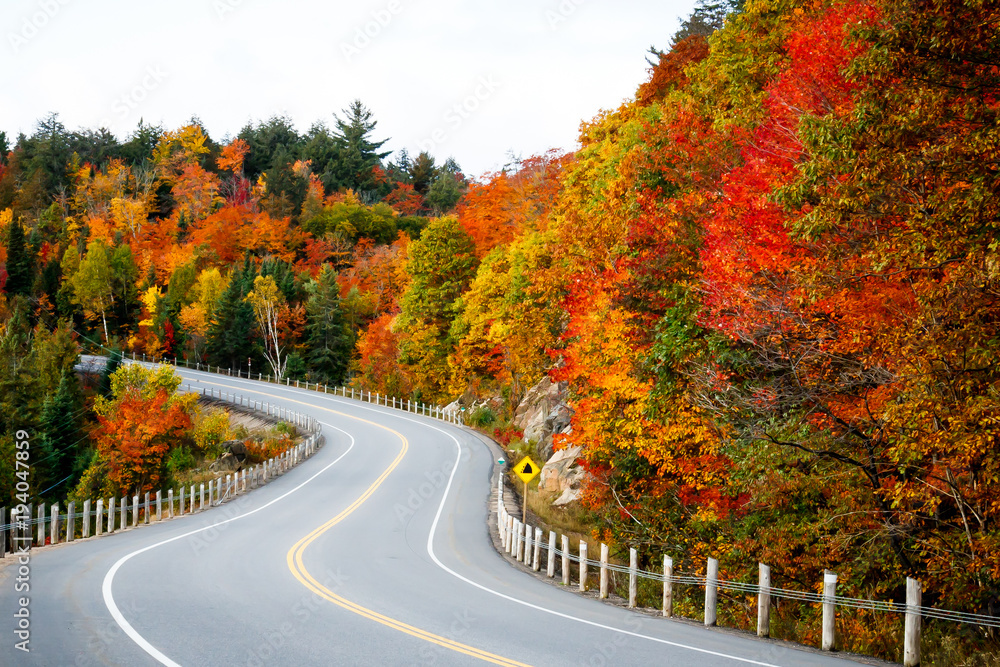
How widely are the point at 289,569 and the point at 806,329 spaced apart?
10307 millimetres

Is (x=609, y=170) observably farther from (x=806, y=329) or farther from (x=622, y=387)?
(x=806, y=329)

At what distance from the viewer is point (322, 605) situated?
432 inches

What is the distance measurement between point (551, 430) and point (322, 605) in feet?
76.4

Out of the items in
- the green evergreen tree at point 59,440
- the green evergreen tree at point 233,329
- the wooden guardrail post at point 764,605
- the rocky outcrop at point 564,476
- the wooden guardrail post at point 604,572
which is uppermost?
the green evergreen tree at point 233,329

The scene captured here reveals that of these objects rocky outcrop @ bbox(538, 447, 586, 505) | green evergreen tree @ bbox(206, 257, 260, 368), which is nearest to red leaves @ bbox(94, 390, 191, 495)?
rocky outcrop @ bbox(538, 447, 586, 505)

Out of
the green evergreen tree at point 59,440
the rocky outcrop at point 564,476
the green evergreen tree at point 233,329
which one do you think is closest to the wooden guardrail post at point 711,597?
the rocky outcrop at point 564,476

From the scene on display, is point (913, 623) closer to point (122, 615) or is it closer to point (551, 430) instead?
point (122, 615)

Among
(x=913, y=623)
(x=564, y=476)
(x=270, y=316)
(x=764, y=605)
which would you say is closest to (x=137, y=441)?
(x=564, y=476)

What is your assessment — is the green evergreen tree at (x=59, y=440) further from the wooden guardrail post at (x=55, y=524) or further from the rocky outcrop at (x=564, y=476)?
the rocky outcrop at (x=564, y=476)

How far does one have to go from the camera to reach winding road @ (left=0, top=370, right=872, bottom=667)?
8.39 meters

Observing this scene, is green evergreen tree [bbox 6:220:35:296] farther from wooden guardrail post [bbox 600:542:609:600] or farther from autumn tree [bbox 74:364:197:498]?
wooden guardrail post [bbox 600:542:609:600]

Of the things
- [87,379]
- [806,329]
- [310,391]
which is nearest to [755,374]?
[806,329]

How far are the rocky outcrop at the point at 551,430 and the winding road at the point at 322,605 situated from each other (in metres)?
5.44

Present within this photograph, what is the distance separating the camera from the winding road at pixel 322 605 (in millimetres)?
8391
